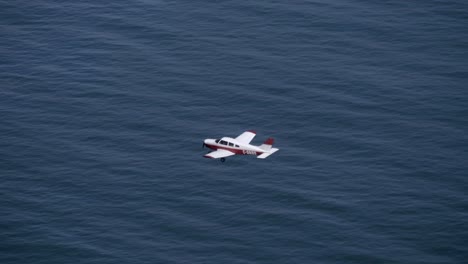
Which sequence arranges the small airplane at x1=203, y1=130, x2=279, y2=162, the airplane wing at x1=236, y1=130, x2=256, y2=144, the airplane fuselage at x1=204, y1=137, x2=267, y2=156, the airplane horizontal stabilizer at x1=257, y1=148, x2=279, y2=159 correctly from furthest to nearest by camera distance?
the airplane wing at x1=236, y1=130, x2=256, y2=144
the airplane fuselage at x1=204, y1=137, x2=267, y2=156
the small airplane at x1=203, y1=130, x2=279, y2=162
the airplane horizontal stabilizer at x1=257, y1=148, x2=279, y2=159

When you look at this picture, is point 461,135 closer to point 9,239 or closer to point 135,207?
point 135,207

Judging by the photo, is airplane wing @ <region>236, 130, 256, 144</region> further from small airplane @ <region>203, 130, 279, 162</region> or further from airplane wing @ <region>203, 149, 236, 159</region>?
airplane wing @ <region>203, 149, 236, 159</region>

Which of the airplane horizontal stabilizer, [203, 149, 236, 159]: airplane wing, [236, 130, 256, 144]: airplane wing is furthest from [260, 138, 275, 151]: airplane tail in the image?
[203, 149, 236, 159]: airplane wing

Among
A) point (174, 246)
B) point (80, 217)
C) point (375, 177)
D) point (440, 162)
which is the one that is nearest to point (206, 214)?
point (174, 246)

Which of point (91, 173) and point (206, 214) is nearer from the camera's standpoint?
point (206, 214)

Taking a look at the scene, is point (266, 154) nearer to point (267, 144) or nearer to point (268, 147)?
point (268, 147)

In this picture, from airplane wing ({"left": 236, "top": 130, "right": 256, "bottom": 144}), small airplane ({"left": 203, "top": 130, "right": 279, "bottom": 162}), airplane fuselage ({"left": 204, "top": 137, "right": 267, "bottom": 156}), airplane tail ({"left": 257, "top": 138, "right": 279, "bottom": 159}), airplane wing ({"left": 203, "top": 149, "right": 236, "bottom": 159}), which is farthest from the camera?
airplane wing ({"left": 236, "top": 130, "right": 256, "bottom": 144})

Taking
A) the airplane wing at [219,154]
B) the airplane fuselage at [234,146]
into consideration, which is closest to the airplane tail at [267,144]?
the airplane fuselage at [234,146]

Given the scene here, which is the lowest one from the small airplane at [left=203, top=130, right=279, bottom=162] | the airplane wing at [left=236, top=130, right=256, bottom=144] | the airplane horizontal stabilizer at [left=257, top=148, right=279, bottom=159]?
the airplane horizontal stabilizer at [left=257, top=148, right=279, bottom=159]
